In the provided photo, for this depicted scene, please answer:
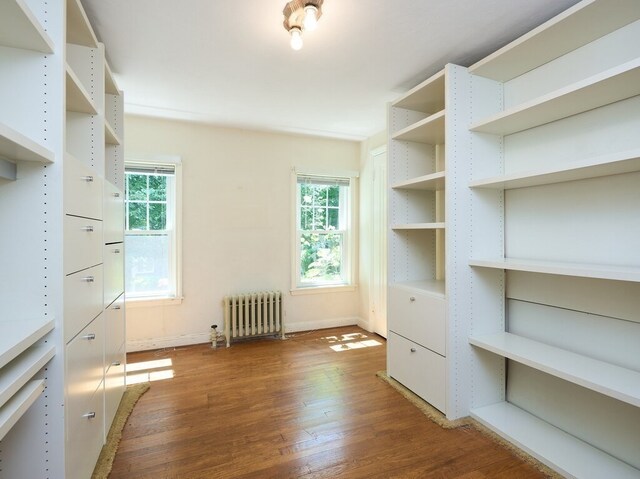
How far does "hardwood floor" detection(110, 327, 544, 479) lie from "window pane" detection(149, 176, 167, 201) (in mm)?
1646

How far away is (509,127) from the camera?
1.98 metres

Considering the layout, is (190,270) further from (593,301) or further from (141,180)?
(593,301)

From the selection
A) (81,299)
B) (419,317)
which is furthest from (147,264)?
(419,317)

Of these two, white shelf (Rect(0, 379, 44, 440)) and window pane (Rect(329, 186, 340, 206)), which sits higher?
window pane (Rect(329, 186, 340, 206))

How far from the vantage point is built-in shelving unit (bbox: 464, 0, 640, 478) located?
4.95ft

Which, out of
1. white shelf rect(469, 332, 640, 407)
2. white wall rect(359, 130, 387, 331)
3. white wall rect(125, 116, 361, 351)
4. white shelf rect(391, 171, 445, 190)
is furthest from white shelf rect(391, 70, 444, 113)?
white shelf rect(469, 332, 640, 407)

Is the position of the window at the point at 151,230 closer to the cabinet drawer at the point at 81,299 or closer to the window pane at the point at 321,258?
the window pane at the point at 321,258

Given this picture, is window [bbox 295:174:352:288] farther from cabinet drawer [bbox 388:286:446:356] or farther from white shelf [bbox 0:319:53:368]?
white shelf [bbox 0:319:53:368]

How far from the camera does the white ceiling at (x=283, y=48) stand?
1700mm

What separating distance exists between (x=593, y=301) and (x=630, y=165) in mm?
729

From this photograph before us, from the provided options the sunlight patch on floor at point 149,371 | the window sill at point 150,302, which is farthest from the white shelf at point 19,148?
the window sill at point 150,302

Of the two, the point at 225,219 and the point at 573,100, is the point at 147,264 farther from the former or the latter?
the point at 573,100

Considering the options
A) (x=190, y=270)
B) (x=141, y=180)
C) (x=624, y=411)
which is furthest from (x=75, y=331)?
(x=624, y=411)

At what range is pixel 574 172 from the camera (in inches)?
60.6
